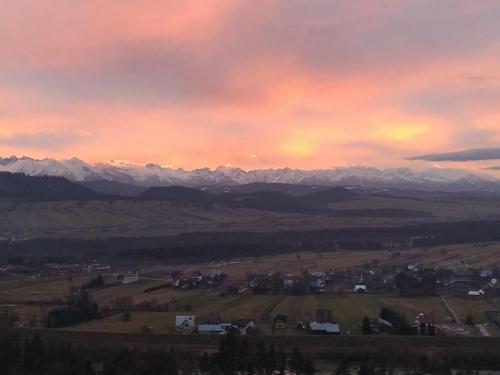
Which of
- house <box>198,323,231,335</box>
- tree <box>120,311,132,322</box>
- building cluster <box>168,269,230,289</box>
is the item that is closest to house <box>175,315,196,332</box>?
house <box>198,323,231,335</box>

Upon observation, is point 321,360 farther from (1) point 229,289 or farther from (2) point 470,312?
(1) point 229,289

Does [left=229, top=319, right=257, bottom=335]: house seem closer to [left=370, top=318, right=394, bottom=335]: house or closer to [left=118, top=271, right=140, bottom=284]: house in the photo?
[left=370, top=318, right=394, bottom=335]: house

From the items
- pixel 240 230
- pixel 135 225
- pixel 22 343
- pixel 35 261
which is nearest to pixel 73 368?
pixel 22 343

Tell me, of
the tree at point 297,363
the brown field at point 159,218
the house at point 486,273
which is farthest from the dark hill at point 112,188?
the tree at point 297,363

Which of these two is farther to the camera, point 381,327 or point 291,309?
point 291,309

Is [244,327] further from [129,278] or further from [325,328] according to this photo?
[129,278]

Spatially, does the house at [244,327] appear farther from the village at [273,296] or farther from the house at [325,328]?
the house at [325,328]

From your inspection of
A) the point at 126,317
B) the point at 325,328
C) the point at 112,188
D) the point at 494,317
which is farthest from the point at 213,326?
the point at 112,188
